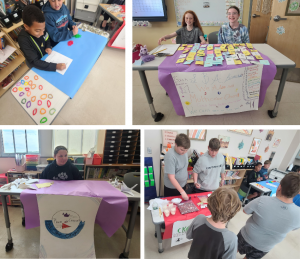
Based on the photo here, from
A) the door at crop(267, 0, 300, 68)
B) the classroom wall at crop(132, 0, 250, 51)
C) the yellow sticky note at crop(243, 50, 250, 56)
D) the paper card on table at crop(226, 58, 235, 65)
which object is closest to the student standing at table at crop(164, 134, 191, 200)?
the paper card on table at crop(226, 58, 235, 65)

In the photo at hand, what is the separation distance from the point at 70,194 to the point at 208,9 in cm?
440

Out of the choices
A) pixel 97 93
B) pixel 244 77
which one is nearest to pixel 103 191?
pixel 97 93

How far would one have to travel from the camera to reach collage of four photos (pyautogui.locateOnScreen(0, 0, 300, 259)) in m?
1.77

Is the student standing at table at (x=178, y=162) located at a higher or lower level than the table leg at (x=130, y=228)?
higher

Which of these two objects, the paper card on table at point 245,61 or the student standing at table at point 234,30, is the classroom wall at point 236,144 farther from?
the student standing at table at point 234,30

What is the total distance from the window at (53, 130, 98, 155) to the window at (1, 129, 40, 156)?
0.30 m

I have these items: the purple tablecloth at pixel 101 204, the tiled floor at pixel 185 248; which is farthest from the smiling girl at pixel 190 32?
the tiled floor at pixel 185 248

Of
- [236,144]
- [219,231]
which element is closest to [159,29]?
[236,144]

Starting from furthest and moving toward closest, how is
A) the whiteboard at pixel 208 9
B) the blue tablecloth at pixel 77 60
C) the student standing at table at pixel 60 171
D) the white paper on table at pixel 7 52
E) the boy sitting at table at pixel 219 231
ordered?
the whiteboard at pixel 208 9, the white paper on table at pixel 7 52, the student standing at table at pixel 60 171, the blue tablecloth at pixel 77 60, the boy sitting at table at pixel 219 231

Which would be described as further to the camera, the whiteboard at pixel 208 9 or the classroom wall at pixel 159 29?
the classroom wall at pixel 159 29

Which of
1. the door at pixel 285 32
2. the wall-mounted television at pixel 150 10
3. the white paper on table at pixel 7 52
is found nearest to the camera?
the white paper on table at pixel 7 52

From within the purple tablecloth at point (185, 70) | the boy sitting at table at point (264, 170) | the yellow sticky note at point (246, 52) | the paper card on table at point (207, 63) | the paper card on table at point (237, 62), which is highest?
the yellow sticky note at point (246, 52)

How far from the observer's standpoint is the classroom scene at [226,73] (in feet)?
6.98

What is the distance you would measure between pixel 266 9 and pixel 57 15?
12.1 feet
